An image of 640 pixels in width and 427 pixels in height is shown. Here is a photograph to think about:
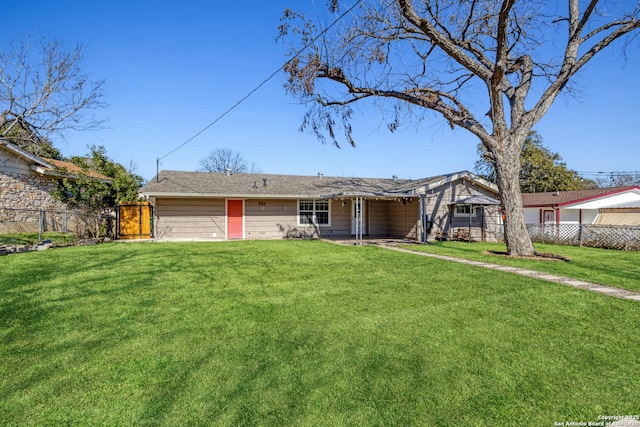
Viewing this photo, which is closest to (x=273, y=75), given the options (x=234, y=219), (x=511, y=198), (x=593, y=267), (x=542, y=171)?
(x=234, y=219)

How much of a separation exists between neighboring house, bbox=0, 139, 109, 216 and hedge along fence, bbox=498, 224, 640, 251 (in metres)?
19.0

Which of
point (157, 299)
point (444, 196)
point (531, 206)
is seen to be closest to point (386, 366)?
point (157, 299)

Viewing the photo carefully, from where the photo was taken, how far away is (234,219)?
50.0 ft

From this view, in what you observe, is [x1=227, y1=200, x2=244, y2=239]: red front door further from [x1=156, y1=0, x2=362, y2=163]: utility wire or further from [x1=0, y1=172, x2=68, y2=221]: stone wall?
[x1=0, y1=172, x2=68, y2=221]: stone wall

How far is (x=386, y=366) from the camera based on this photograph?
2.90 m

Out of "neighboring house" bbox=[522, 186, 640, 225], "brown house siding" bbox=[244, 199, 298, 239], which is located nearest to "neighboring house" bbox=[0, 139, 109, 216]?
"brown house siding" bbox=[244, 199, 298, 239]

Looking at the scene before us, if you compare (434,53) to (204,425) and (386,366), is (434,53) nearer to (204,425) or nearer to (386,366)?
(386,366)

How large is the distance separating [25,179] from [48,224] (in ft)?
7.13

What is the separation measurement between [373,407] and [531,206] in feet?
77.5

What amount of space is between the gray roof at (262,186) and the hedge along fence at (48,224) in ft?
7.27

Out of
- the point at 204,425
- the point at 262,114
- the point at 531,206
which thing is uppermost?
the point at 262,114

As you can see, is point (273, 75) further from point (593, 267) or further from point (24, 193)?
point (24, 193)

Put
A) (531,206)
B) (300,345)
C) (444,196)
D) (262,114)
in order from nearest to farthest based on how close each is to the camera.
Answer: (300,345) → (444,196) → (262,114) → (531,206)

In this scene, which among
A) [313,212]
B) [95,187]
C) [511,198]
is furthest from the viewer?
[313,212]
